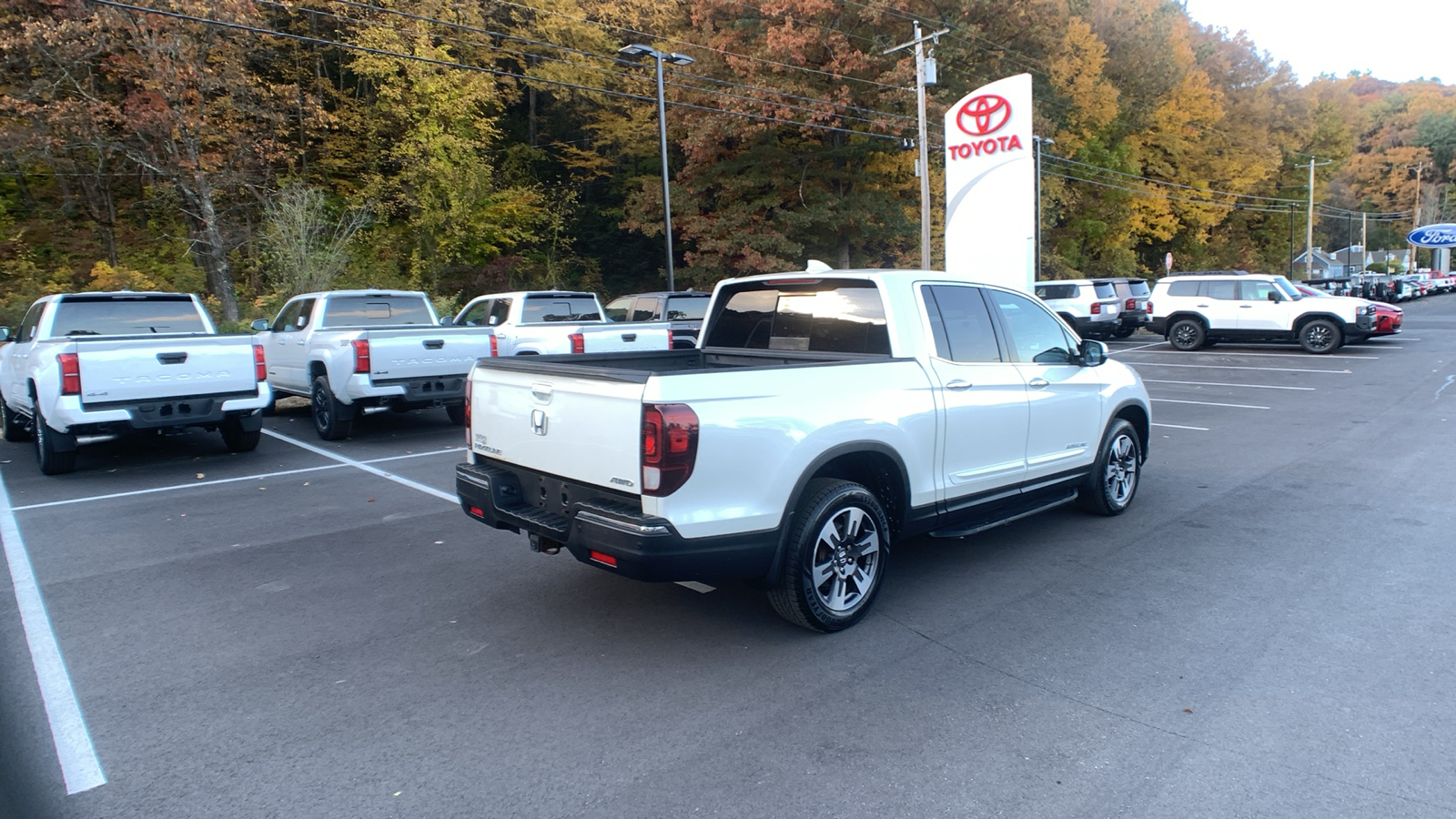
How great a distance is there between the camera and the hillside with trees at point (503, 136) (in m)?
21.9

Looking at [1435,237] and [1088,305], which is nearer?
[1088,305]

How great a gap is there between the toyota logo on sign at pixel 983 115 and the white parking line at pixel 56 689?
1468 cm

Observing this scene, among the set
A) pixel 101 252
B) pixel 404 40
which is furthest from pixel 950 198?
pixel 101 252

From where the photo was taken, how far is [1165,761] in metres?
3.24

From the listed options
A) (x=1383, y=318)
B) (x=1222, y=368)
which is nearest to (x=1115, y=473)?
(x=1222, y=368)

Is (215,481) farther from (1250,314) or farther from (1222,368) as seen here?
(1250,314)

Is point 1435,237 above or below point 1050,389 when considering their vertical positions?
above

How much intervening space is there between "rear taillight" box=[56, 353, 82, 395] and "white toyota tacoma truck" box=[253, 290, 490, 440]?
2.52 m

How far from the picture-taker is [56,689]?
4004mm

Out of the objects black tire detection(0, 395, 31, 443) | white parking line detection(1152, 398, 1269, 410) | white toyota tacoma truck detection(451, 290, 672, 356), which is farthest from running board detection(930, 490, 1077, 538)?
black tire detection(0, 395, 31, 443)

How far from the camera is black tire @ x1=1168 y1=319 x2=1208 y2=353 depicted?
71.3 ft

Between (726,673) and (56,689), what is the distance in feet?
10.2

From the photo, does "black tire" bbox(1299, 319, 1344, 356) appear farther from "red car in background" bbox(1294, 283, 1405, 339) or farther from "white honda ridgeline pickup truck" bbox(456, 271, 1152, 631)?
"white honda ridgeline pickup truck" bbox(456, 271, 1152, 631)

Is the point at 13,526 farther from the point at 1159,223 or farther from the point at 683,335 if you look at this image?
the point at 1159,223
